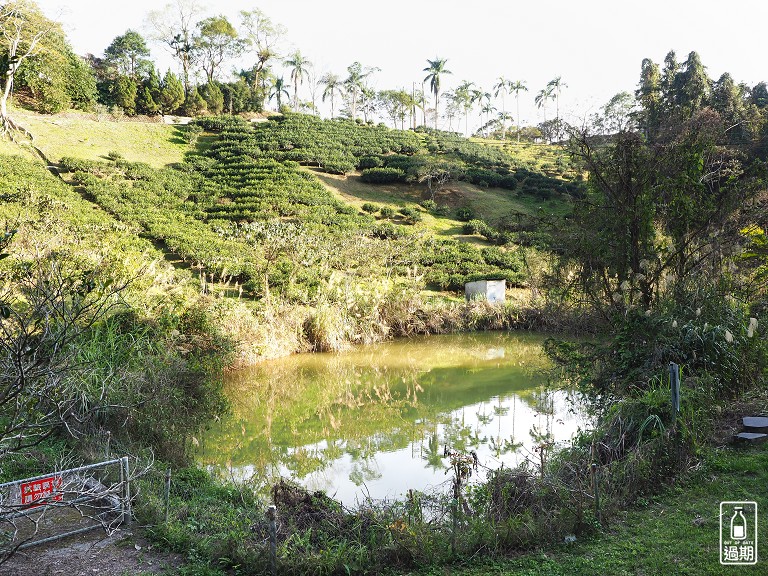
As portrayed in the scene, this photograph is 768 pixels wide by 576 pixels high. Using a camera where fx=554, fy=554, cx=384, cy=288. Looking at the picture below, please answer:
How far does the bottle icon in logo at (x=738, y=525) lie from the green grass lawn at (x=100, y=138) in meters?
32.1

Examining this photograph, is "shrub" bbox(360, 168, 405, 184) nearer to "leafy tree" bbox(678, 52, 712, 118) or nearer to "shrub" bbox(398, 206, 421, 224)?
"shrub" bbox(398, 206, 421, 224)

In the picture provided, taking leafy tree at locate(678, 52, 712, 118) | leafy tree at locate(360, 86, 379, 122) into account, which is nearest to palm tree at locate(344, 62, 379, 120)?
leafy tree at locate(360, 86, 379, 122)

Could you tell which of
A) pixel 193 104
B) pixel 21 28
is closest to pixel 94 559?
pixel 21 28

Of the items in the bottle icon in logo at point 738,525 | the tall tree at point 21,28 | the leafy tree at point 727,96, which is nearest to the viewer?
the bottle icon in logo at point 738,525

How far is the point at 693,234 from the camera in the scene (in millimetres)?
7672

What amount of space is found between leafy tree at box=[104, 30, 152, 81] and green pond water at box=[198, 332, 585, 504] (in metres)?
43.8

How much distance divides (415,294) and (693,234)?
1131 cm

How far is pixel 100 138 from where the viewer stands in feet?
109

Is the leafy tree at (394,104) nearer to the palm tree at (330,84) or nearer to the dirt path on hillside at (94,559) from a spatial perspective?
the palm tree at (330,84)

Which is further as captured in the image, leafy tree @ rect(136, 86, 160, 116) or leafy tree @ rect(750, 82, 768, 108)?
leafy tree @ rect(136, 86, 160, 116)

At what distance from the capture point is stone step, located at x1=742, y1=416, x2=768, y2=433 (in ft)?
19.1

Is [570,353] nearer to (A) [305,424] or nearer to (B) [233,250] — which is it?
(A) [305,424]
